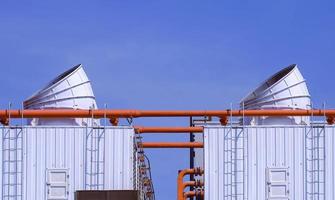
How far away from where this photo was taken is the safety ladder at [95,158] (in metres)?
38.1

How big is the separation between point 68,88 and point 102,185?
195 inches

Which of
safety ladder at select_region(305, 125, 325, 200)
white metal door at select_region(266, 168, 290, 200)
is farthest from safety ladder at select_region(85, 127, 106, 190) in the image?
safety ladder at select_region(305, 125, 325, 200)

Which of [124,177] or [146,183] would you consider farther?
[146,183]

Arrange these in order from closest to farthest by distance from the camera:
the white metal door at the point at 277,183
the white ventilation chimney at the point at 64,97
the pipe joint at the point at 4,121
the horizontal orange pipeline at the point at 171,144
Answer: the white metal door at the point at 277,183, the pipe joint at the point at 4,121, the white ventilation chimney at the point at 64,97, the horizontal orange pipeline at the point at 171,144

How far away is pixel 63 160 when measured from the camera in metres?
38.4

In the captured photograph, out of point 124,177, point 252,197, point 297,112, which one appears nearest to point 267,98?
point 297,112

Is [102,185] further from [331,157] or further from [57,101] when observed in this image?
[331,157]

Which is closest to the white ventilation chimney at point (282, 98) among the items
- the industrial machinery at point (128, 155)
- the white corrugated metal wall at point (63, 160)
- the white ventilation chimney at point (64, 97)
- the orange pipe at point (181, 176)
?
the industrial machinery at point (128, 155)

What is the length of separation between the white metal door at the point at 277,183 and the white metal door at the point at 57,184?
8.38 metres

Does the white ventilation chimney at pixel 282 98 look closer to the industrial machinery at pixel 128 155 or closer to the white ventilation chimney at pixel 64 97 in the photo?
the industrial machinery at pixel 128 155

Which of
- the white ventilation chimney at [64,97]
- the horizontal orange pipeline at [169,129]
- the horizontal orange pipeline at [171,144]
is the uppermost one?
the white ventilation chimney at [64,97]

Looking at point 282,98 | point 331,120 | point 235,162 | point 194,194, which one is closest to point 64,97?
point 235,162

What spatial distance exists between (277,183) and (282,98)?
13.8ft

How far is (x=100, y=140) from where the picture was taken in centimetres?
3847
